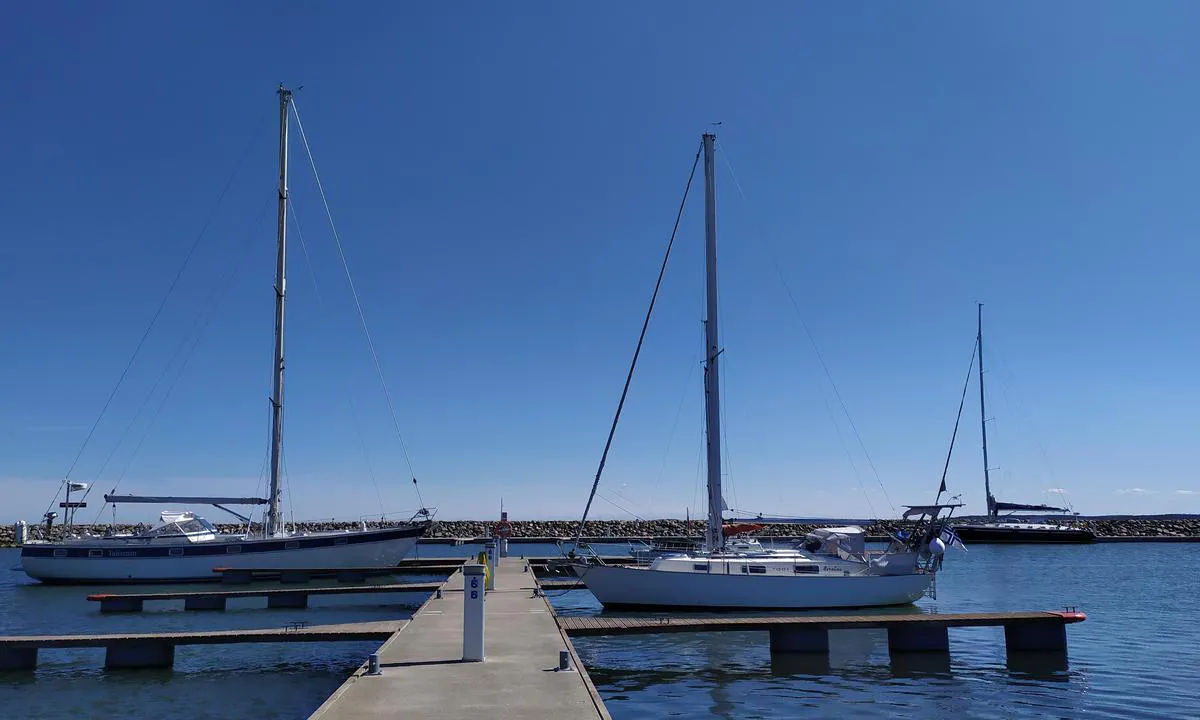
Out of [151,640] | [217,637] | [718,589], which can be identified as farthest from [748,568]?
[151,640]

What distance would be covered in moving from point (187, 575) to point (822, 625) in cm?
2997

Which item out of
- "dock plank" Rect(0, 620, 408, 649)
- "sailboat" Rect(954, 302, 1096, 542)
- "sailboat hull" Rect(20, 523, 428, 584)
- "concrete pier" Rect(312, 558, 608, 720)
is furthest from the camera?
"sailboat" Rect(954, 302, 1096, 542)

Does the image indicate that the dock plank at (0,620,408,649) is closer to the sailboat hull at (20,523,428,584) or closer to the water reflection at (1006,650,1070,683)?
the water reflection at (1006,650,1070,683)

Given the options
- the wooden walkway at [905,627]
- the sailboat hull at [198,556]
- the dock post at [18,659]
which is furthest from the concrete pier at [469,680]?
the sailboat hull at [198,556]

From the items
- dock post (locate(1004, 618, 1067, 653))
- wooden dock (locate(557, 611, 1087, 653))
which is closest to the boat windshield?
wooden dock (locate(557, 611, 1087, 653))

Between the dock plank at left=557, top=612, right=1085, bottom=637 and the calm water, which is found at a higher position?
the dock plank at left=557, top=612, right=1085, bottom=637

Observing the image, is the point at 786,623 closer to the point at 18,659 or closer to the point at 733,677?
the point at 733,677

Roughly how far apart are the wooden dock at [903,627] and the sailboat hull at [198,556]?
21038mm

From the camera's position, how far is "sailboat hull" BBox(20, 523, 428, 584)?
119 ft

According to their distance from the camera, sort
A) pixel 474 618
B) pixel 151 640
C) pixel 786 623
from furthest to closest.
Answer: pixel 786 623, pixel 151 640, pixel 474 618

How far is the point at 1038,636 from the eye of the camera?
1875cm

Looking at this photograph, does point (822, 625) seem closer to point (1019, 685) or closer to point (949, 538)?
point (1019, 685)

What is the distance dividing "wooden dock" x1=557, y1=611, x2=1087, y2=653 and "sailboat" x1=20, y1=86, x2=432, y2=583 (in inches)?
832

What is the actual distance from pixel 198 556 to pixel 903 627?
99.5ft
